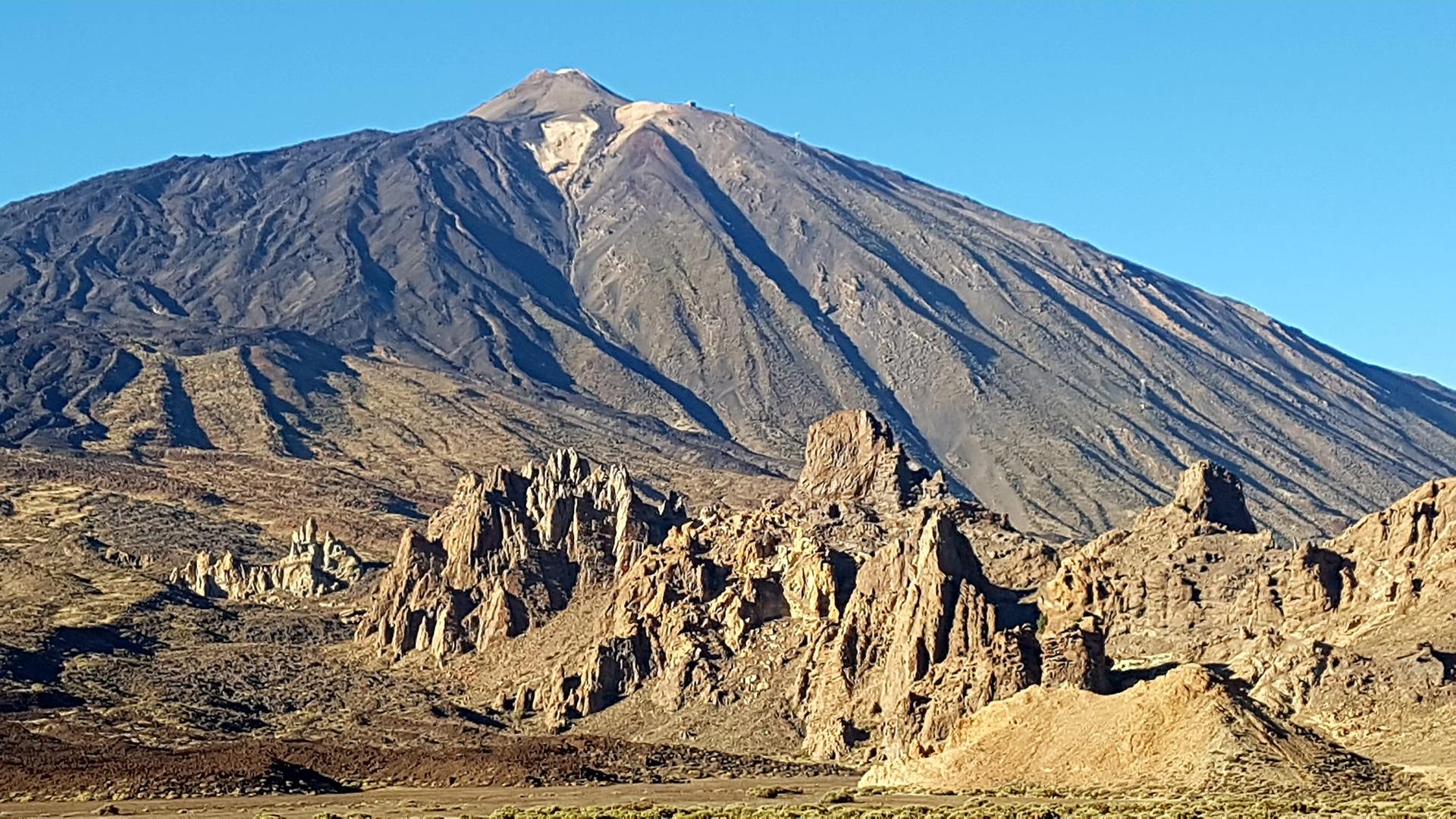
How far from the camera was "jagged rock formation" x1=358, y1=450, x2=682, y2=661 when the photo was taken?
412ft

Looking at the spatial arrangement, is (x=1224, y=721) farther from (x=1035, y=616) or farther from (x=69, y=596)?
(x=69, y=596)

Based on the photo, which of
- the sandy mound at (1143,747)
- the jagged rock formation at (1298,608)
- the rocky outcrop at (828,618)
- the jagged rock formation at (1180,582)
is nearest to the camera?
the sandy mound at (1143,747)

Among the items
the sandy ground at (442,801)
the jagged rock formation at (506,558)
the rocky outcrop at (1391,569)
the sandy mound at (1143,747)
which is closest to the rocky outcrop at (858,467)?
the jagged rock formation at (506,558)

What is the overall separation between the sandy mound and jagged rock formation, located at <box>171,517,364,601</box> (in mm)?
88771

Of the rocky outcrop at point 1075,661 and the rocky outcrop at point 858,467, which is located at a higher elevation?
the rocky outcrop at point 858,467

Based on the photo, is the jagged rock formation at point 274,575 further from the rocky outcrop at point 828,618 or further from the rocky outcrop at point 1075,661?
the rocky outcrop at point 1075,661

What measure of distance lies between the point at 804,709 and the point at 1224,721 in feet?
113

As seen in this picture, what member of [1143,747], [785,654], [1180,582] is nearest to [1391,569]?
[1180,582]

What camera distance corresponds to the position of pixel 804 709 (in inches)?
3964

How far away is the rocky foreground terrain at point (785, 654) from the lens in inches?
2911

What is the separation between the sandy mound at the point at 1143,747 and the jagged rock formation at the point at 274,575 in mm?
88771

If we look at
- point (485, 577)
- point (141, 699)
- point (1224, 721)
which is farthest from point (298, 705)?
point (1224, 721)

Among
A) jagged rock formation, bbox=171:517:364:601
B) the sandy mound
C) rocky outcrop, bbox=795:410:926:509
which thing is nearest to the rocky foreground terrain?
the sandy mound

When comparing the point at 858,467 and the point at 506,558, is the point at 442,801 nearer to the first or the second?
the point at 506,558
